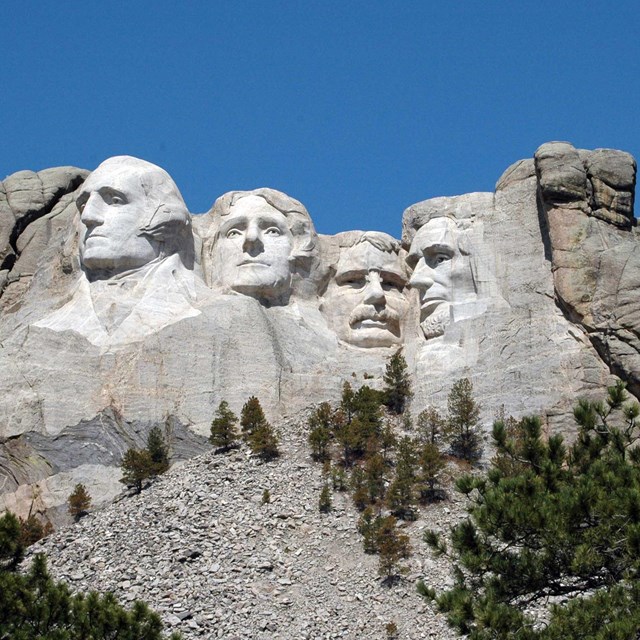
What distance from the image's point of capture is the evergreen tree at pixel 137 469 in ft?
105

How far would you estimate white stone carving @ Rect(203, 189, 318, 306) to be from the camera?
1411 inches

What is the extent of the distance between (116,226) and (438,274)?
17.8 ft

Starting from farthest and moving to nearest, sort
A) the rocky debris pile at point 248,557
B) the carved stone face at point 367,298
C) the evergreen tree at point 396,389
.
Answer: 1. the carved stone face at point 367,298
2. the evergreen tree at point 396,389
3. the rocky debris pile at point 248,557

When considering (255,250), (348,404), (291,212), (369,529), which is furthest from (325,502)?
(291,212)

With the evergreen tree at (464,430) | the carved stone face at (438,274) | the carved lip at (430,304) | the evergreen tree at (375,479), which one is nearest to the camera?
the evergreen tree at (375,479)

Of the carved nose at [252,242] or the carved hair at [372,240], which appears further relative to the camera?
the carved hair at [372,240]

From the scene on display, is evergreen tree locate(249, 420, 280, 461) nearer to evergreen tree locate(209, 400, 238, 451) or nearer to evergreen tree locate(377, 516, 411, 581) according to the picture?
evergreen tree locate(209, 400, 238, 451)

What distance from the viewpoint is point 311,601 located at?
2888 cm

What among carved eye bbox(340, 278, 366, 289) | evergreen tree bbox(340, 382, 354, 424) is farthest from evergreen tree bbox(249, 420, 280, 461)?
carved eye bbox(340, 278, 366, 289)

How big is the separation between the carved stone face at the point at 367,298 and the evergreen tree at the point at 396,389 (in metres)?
1.87

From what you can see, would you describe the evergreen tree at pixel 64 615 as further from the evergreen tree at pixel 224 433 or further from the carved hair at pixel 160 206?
the carved hair at pixel 160 206

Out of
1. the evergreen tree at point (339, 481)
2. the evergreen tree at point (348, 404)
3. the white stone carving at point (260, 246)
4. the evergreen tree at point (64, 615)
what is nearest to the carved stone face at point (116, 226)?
the white stone carving at point (260, 246)

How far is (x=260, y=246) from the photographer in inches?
1417

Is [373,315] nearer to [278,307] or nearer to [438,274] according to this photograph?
[438,274]
